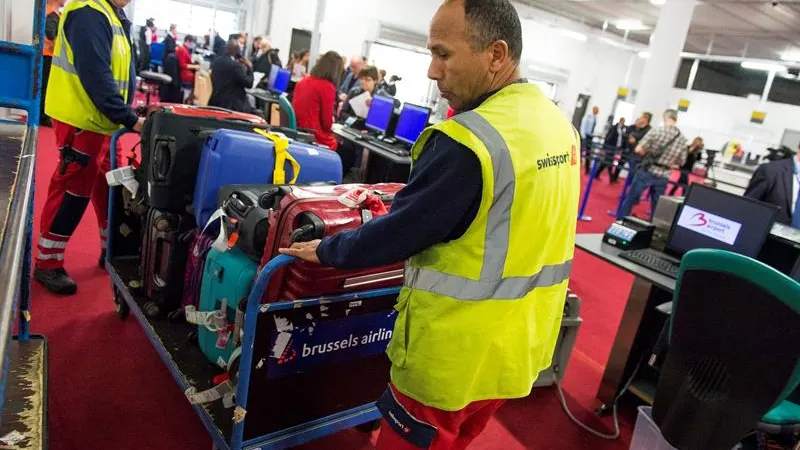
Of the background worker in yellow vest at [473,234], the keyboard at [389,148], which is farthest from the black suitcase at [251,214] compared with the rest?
the keyboard at [389,148]

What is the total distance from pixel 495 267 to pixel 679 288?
1.06 meters

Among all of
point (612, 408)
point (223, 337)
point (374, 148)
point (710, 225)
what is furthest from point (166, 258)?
point (374, 148)

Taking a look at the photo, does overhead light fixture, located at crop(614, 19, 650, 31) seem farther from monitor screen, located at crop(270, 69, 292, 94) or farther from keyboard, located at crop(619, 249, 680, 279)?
keyboard, located at crop(619, 249, 680, 279)

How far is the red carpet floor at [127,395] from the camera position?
6.59ft

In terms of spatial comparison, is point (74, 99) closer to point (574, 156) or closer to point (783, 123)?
point (574, 156)

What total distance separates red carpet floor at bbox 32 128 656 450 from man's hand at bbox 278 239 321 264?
1049mm

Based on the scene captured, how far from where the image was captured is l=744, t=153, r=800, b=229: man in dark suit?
13.9ft

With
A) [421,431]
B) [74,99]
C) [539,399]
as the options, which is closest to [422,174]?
[421,431]

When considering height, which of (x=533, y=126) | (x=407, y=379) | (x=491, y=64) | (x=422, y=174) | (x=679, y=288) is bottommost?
(x=407, y=379)

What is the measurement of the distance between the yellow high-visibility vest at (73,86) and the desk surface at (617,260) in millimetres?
2533

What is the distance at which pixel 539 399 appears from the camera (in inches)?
111

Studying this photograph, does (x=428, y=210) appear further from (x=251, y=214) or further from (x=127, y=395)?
(x=127, y=395)

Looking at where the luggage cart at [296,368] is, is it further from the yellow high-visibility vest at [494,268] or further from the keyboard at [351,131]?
the keyboard at [351,131]

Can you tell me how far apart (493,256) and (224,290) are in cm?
110
